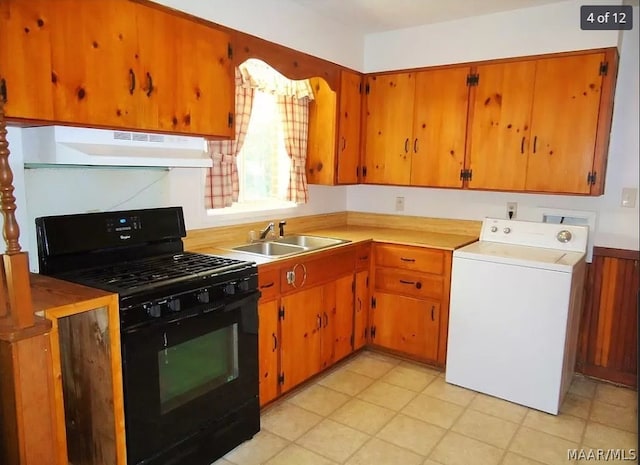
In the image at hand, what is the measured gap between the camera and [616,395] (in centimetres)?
296

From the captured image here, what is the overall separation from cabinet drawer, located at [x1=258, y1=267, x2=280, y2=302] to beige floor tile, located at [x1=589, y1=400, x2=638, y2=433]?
1.95m

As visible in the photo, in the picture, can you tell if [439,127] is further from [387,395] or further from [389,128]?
[387,395]

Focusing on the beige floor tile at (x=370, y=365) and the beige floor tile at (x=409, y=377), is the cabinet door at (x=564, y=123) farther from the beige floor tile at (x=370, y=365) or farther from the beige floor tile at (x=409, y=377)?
the beige floor tile at (x=370, y=365)

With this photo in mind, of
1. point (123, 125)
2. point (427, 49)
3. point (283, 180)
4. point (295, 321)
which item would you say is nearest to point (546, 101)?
point (427, 49)

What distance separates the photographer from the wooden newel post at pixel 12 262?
4.63 ft

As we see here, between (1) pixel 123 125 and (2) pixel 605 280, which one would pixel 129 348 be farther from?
(2) pixel 605 280

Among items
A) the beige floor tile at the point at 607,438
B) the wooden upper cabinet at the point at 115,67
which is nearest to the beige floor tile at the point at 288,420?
the beige floor tile at the point at 607,438

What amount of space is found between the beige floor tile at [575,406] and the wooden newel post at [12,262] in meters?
2.78

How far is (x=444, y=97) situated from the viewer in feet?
11.0

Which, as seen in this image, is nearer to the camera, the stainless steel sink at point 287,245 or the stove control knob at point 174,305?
the stove control knob at point 174,305

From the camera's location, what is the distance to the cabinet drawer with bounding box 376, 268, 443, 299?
10.4ft

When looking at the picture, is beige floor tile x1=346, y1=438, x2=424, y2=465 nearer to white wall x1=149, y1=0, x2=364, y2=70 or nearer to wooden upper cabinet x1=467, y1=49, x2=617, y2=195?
wooden upper cabinet x1=467, y1=49, x2=617, y2=195

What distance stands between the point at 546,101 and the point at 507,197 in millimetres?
731
